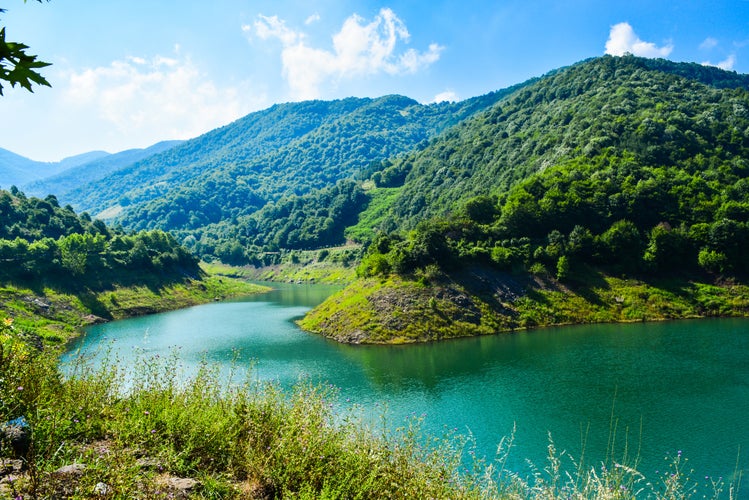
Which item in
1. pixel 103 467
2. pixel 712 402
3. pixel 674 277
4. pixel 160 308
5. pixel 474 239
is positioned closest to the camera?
pixel 103 467

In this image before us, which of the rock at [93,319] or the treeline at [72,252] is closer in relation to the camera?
the rock at [93,319]

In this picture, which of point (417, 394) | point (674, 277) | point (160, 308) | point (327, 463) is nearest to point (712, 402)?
point (417, 394)

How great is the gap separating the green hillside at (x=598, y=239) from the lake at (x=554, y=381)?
18.3 ft

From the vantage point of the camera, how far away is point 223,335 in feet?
241

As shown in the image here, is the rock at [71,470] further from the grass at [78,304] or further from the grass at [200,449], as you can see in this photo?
the grass at [78,304]

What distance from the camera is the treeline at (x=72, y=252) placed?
8888 cm

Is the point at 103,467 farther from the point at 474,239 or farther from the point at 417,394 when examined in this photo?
the point at 474,239

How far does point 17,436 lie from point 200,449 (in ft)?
11.7

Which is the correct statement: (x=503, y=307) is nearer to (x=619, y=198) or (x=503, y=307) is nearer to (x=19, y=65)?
(x=619, y=198)

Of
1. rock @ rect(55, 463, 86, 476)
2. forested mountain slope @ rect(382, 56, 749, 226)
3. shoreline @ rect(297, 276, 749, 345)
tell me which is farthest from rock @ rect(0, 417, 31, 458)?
forested mountain slope @ rect(382, 56, 749, 226)

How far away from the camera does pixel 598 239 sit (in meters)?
77.2

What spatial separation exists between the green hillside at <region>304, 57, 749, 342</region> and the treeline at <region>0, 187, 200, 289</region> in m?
57.1

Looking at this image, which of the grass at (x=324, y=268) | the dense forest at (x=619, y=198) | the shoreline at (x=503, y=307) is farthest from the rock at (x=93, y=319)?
the grass at (x=324, y=268)

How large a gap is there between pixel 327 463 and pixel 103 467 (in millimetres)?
4684
